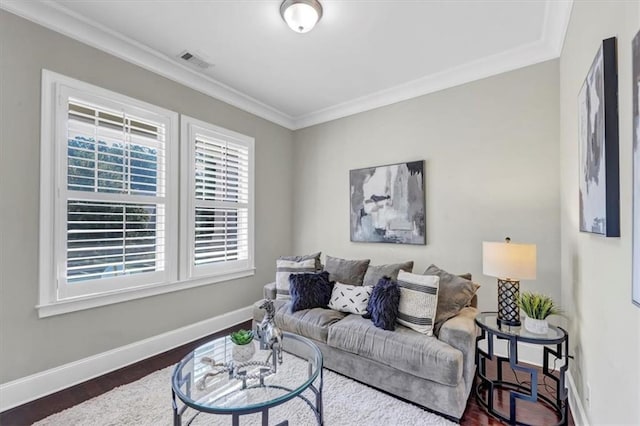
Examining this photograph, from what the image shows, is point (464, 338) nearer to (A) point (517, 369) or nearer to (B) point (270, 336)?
(A) point (517, 369)

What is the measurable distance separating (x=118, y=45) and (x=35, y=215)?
5.30 ft

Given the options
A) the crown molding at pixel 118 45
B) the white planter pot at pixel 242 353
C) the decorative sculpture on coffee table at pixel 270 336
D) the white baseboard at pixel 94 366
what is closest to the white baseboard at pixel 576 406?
the decorative sculpture on coffee table at pixel 270 336

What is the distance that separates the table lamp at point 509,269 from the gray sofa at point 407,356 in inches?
10.4

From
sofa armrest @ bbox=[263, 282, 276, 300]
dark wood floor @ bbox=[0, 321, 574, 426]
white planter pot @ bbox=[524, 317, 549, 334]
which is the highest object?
white planter pot @ bbox=[524, 317, 549, 334]

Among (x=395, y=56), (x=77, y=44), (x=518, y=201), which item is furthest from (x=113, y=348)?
(x=518, y=201)

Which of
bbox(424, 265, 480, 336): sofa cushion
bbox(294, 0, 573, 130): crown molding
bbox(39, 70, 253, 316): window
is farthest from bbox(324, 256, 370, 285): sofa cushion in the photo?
bbox(294, 0, 573, 130): crown molding

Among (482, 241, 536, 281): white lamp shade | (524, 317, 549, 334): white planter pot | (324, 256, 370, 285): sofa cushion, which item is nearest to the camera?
(524, 317, 549, 334): white planter pot

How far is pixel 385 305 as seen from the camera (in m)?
2.36

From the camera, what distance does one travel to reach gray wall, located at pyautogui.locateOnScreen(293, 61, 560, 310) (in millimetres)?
2682

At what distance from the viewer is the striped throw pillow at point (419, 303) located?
2242 mm

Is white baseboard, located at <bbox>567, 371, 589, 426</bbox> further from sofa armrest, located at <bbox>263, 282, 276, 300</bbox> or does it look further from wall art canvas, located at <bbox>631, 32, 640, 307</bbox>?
sofa armrest, located at <bbox>263, 282, 276, 300</bbox>

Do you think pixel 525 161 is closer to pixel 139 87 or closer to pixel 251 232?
pixel 251 232

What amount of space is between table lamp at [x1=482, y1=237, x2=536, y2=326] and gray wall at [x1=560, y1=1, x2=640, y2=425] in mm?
283

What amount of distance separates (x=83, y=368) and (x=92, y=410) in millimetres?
534
